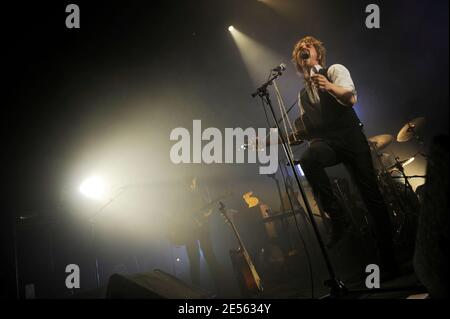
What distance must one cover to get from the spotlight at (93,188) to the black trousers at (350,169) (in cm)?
707

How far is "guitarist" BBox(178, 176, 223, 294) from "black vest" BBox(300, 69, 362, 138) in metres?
3.52

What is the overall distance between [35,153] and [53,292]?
146 inches

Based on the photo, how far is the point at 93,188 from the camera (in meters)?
8.20

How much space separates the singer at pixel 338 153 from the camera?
8.54 feet

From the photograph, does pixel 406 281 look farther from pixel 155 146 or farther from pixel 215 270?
pixel 155 146

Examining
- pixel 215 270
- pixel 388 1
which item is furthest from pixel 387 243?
pixel 388 1

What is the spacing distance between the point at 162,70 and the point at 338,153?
6.24 metres

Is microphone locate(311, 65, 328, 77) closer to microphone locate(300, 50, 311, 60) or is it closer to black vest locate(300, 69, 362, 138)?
black vest locate(300, 69, 362, 138)

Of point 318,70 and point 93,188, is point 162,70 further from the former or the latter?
point 318,70

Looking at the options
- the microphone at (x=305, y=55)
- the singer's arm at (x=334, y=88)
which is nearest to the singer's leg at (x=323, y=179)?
the singer's arm at (x=334, y=88)

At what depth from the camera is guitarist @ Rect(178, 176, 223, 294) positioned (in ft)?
18.1

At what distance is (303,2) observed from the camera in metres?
7.06

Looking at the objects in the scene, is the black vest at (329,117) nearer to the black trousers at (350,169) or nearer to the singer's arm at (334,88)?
the black trousers at (350,169)

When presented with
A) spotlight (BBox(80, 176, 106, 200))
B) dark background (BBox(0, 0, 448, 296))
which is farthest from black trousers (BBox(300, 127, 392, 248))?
spotlight (BBox(80, 176, 106, 200))
